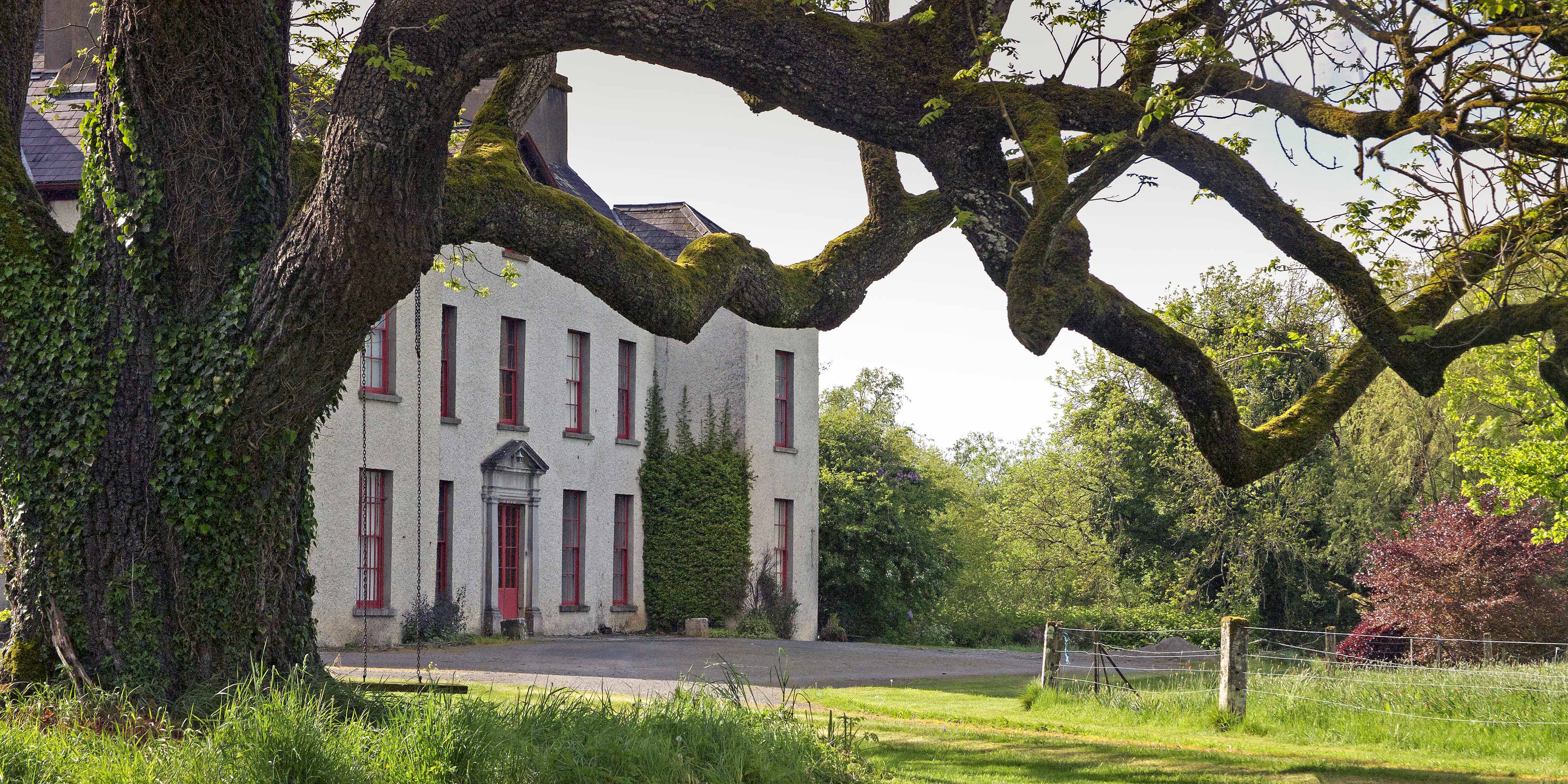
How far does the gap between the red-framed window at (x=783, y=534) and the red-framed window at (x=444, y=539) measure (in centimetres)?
854

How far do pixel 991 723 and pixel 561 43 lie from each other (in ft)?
28.5

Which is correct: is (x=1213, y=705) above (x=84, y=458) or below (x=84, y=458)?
below

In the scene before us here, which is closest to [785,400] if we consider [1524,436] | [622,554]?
[622,554]

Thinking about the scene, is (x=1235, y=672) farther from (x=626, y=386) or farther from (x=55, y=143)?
(x=55, y=143)

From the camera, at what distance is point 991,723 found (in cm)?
1388

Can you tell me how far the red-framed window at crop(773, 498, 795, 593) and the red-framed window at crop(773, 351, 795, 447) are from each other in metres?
1.37

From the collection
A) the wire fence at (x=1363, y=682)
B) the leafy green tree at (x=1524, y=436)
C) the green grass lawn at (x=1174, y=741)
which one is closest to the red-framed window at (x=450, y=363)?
the green grass lawn at (x=1174, y=741)

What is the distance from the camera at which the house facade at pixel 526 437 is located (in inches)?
813

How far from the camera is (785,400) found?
100 ft

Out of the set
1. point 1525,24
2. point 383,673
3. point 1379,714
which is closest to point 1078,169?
point 1525,24

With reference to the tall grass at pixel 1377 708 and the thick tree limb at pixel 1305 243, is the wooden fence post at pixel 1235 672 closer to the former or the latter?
the tall grass at pixel 1377 708

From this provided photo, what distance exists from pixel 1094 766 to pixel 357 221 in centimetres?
706

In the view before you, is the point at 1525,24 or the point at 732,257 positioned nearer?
the point at 1525,24

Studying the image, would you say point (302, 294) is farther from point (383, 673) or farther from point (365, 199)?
point (383, 673)
